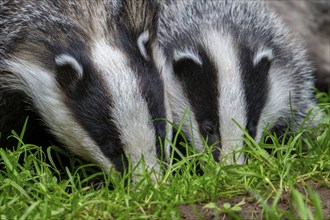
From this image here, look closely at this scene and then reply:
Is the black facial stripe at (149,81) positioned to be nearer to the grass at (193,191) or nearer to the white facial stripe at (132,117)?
the white facial stripe at (132,117)

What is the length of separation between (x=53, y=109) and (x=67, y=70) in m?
0.27

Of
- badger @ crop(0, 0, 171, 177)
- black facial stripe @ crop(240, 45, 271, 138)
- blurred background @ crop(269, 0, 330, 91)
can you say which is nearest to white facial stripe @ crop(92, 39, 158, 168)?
badger @ crop(0, 0, 171, 177)

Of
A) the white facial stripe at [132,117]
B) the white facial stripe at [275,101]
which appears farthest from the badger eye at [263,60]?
the white facial stripe at [132,117]

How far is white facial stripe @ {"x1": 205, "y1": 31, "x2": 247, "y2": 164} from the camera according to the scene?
4.10m

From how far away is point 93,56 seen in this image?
13.1ft

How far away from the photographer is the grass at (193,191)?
3172 millimetres

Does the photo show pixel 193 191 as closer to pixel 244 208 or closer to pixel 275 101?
pixel 244 208

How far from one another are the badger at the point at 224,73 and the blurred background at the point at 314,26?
4.43 ft

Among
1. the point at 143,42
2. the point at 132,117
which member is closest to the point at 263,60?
the point at 143,42

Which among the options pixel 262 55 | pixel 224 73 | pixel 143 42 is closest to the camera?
pixel 143 42

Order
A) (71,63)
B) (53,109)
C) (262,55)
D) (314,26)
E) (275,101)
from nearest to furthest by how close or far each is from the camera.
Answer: (71,63) < (53,109) < (262,55) < (275,101) < (314,26)

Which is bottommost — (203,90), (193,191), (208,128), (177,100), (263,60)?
(193,191)

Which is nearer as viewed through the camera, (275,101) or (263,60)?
(263,60)

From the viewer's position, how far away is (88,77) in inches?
155
